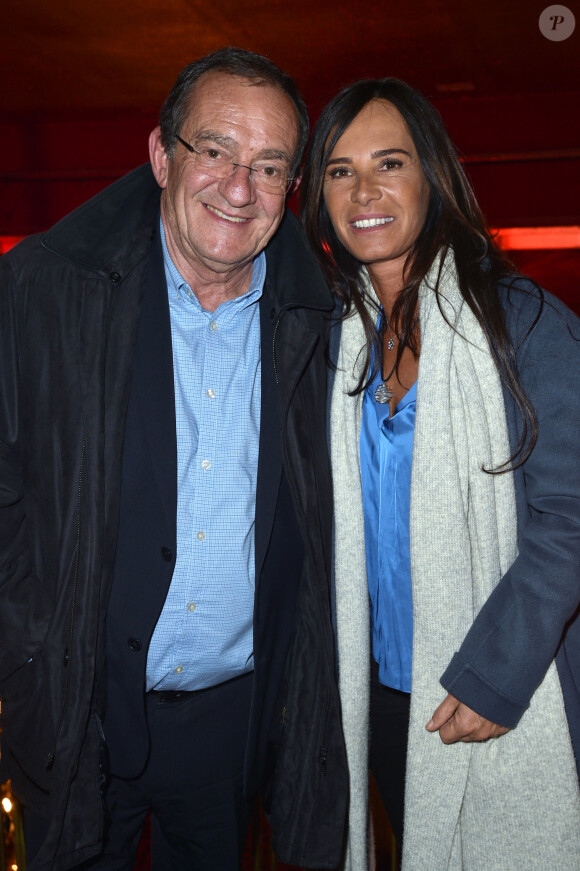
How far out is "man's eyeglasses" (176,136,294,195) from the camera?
1.71 m

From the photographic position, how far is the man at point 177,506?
1453mm

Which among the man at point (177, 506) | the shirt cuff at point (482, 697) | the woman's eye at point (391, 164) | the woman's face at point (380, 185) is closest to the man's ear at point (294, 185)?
the man at point (177, 506)

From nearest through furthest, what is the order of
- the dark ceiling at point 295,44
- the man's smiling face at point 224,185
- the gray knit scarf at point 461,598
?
the gray knit scarf at point 461,598 < the man's smiling face at point 224,185 < the dark ceiling at point 295,44

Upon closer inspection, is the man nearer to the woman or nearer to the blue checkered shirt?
the blue checkered shirt

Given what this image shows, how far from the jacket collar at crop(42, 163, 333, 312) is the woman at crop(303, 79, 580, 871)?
5.0 inches

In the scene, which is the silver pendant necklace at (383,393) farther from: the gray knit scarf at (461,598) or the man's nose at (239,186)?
the man's nose at (239,186)

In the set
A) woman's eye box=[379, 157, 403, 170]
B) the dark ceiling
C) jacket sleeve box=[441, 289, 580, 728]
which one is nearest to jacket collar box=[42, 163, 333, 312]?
woman's eye box=[379, 157, 403, 170]

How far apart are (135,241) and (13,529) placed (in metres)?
0.64

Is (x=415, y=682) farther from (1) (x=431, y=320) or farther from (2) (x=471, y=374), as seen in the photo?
(1) (x=431, y=320)

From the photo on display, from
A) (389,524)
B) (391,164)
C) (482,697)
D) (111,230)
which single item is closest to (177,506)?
(389,524)

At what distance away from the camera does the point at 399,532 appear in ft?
5.59

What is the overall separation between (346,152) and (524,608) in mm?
1100

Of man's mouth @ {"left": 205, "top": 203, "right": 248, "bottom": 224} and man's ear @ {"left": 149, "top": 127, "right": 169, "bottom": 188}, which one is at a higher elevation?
man's ear @ {"left": 149, "top": 127, "right": 169, "bottom": 188}

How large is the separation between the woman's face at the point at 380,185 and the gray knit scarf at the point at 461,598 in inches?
6.0
